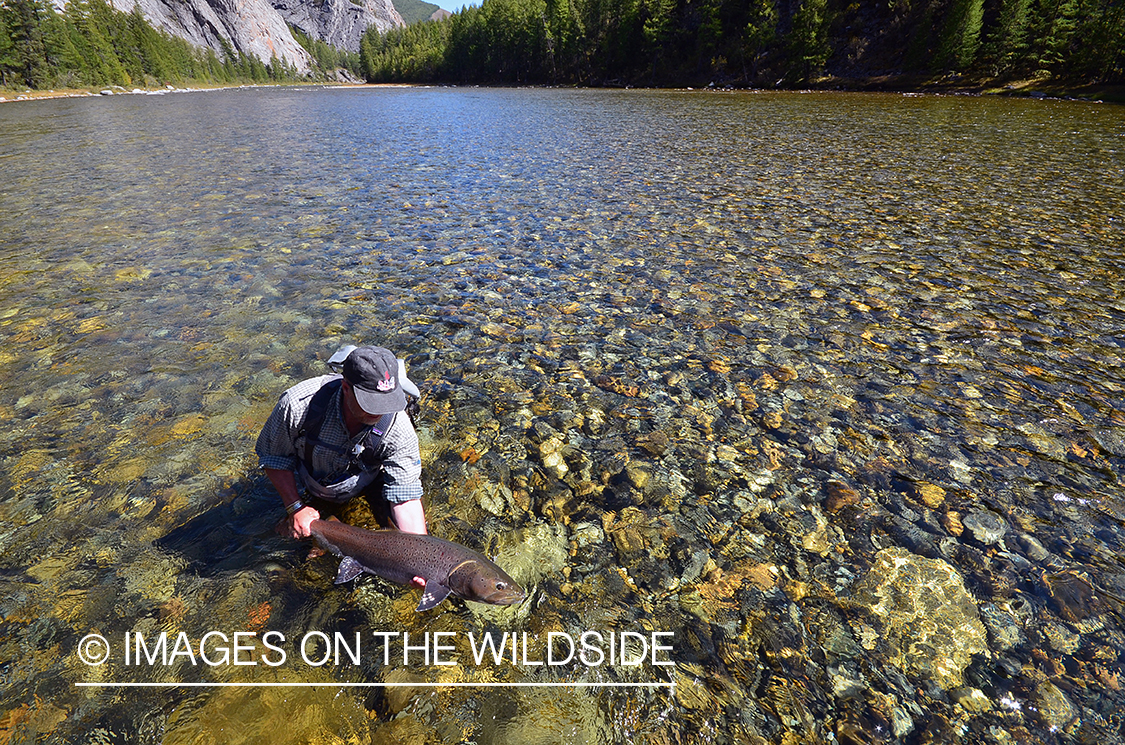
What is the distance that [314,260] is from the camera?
12289 mm

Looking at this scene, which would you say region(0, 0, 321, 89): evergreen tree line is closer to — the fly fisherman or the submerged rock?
the fly fisherman

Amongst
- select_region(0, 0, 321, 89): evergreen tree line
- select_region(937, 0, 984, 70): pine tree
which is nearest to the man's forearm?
select_region(937, 0, 984, 70): pine tree

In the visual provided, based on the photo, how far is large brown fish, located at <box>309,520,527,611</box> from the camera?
13.5ft

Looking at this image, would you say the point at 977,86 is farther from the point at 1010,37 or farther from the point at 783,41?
the point at 783,41

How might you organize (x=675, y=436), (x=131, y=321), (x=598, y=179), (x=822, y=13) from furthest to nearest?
(x=822, y=13), (x=598, y=179), (x=131, y=321), (x=675, y=436)

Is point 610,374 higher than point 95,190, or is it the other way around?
point 95,190

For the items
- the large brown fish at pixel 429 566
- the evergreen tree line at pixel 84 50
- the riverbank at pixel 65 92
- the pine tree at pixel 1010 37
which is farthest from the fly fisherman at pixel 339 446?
the evergreen tree line at pixel 84 50

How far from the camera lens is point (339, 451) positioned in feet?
15.3

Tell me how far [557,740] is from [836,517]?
3.47 m

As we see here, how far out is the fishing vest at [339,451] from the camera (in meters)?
4.48

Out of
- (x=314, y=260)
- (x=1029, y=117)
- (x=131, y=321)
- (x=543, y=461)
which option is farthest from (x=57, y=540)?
(x=1029, y=117)

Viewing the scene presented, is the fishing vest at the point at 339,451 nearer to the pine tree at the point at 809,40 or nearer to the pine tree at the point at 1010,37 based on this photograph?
the pine tree at the point at 1010,37

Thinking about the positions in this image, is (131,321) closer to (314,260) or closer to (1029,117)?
(314,260)

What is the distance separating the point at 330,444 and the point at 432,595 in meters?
1.61
